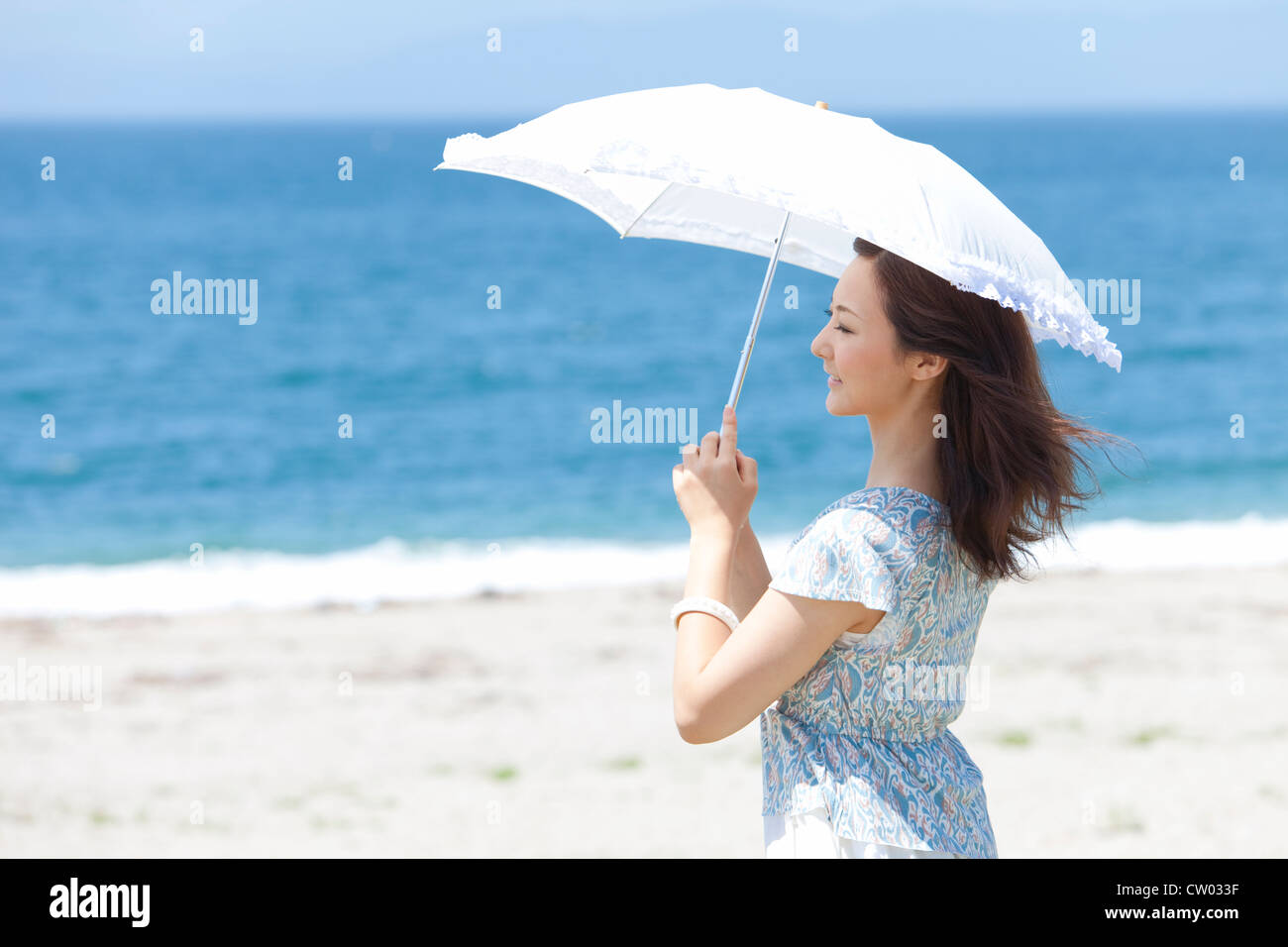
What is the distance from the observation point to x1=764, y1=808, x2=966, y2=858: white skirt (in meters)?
2.29

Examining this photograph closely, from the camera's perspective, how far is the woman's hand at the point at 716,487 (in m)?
2.41

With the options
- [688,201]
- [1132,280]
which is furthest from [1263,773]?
[1132,280]

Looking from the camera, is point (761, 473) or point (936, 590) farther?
point (761, 473)

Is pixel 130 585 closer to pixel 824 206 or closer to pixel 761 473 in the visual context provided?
pixel 761 473

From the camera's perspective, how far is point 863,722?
234 centimetres

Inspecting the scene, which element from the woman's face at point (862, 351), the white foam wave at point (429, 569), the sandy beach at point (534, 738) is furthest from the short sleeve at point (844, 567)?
the white foam wave at point (429, 569)

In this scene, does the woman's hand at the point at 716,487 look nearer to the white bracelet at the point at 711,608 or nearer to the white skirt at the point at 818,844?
the white bracelet at the point at 711,608

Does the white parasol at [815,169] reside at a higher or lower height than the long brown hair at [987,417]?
higher

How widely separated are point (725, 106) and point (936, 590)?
102 centimetres

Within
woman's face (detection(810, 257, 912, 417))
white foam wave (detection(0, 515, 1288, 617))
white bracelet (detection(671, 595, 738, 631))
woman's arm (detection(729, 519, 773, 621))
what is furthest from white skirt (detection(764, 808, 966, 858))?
white foam wave (detection(0, 515, 1288, 617))

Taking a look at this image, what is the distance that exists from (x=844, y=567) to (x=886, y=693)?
0.89ft

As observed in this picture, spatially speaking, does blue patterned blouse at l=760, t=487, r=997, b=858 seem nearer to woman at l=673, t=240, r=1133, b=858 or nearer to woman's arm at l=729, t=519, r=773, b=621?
woman at l=673, t=240, r=1133, b=858

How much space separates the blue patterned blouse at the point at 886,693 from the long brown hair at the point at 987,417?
2.9 inches

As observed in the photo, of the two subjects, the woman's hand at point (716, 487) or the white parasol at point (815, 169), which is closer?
the white parasol at point (815, 169)
